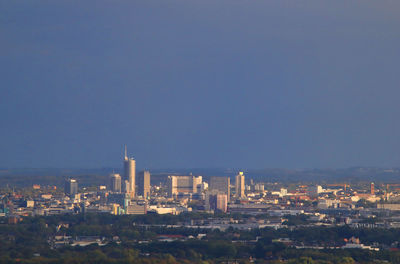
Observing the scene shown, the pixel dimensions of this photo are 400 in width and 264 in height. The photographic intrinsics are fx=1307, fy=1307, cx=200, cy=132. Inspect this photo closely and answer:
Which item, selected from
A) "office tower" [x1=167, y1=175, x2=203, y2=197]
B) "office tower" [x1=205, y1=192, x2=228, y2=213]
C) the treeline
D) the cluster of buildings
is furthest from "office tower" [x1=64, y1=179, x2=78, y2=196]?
the treeline

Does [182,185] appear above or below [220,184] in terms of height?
below

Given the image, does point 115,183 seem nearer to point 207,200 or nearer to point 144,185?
point 144,185

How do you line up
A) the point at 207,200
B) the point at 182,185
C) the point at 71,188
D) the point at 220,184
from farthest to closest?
the point at 182,185 < the point at 220,184 < the point at 71,188 < the point at 207,200

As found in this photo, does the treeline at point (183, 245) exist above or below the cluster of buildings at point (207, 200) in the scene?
below

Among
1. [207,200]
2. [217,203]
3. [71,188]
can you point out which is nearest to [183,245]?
[217,203]

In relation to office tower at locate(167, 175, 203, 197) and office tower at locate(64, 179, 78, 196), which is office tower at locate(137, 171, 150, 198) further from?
office tower at locate(64, 179, 78, 196)

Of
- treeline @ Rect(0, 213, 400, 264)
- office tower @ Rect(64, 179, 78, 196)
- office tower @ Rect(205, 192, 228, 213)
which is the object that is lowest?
treeline @ Rect(0, 213, 400, 264)

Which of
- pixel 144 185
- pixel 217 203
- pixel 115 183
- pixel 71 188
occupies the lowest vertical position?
pixel 217 203

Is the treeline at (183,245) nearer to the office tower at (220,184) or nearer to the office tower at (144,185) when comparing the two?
the office tower at (144,185)

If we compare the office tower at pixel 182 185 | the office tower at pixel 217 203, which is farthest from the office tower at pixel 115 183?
the office tower at pixel 217 203
